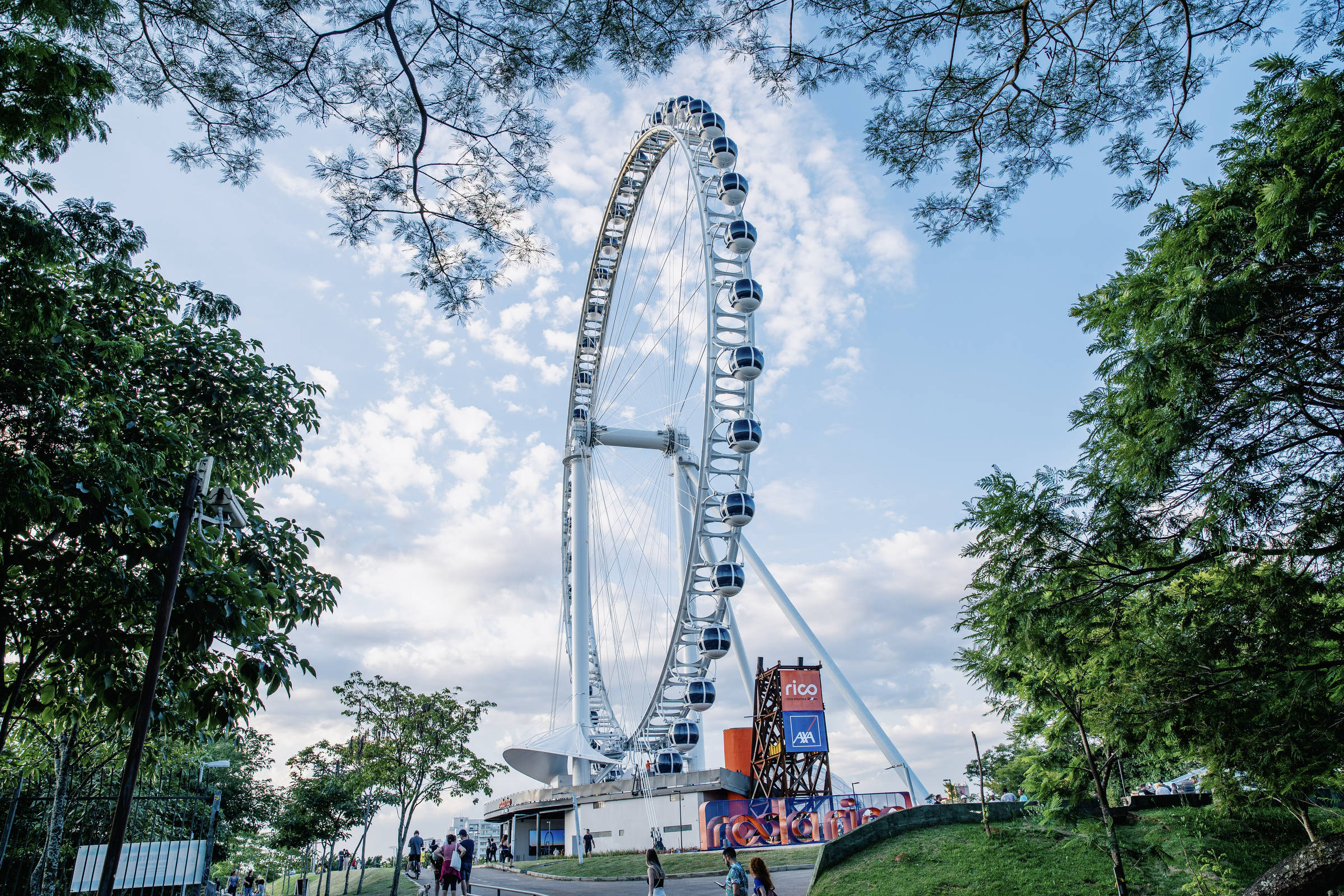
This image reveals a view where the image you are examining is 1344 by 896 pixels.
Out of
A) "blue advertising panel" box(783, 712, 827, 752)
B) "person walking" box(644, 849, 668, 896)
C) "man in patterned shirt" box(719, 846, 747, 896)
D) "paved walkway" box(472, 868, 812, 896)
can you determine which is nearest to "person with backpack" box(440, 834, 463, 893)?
"paved walkway" box(472, 868, 812, 896)

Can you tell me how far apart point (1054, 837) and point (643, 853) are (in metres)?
16.7

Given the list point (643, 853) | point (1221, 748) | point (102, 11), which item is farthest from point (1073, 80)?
point (643, 853)

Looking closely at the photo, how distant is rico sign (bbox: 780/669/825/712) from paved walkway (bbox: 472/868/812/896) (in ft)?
34.1

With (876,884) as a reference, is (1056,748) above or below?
above

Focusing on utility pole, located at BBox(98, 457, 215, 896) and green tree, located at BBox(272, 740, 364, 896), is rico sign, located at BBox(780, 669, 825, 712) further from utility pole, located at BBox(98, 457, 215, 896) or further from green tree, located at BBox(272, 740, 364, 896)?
utility pole, located at BBox(98, 457, 215, 896)

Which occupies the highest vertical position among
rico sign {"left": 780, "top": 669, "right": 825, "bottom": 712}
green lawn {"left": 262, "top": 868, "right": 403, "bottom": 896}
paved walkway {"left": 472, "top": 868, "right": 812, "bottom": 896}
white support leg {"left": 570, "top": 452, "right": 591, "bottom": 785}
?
white support leg {"left": 570, "top": 452, "right": 591, "bottom": 785}

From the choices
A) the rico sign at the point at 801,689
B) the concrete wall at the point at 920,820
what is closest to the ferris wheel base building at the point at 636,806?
the rico sign at the point at 801,689

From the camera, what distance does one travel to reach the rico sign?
1143 inches

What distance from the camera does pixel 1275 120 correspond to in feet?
20.4

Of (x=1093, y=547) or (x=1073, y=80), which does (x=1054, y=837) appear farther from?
(x=1073, y=80)

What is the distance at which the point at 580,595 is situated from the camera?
42.4m

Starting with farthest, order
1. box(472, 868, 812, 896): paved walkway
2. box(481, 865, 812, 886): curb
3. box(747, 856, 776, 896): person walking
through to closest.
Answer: box(481, 865, 812, 886): curb → box(472, 868, 812, 896): paved walkway → box(747, 856, 776, 896): person walking

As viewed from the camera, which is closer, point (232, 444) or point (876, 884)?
point (232, 444)

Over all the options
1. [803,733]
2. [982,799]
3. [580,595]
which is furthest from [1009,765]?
[580,595]
